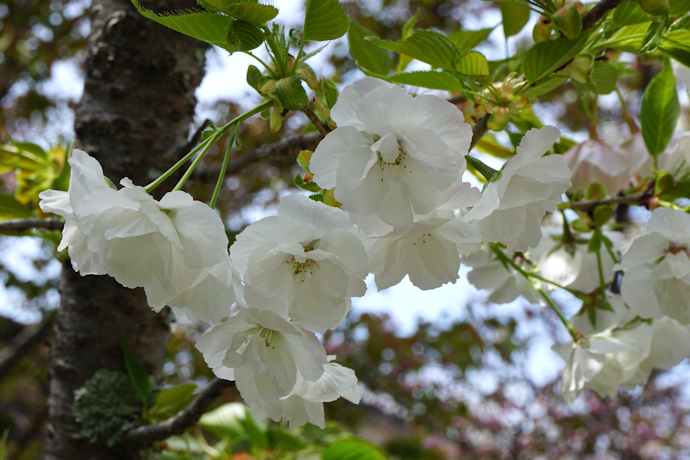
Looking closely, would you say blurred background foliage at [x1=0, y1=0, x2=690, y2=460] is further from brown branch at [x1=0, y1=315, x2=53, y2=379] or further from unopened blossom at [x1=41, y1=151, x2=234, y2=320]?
unopened blossom at [x1=41, y1=151, x2=234, y2=320]

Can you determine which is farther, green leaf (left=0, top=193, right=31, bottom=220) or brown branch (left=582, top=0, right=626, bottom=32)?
green leaf (left=0, top=193, right=31, bottom=220)

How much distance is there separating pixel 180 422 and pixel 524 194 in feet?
1.70

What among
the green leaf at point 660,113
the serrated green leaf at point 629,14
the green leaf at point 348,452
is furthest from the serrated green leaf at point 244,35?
the green leaf at point 348,452

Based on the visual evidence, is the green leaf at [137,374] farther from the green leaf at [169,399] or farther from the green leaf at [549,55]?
the green leaf at [549,55]

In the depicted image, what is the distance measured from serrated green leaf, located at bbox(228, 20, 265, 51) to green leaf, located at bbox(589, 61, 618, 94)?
0.35 metres

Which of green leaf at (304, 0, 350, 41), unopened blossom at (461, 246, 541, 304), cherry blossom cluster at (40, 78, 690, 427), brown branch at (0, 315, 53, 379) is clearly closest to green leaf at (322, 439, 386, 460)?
unopened blossom at (461, 246, 541, 304)

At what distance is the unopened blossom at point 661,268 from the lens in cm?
53

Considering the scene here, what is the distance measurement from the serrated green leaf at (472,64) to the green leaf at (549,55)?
4cm

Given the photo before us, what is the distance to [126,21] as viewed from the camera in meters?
0.83

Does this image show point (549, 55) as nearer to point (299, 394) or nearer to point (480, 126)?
point (480, 126)

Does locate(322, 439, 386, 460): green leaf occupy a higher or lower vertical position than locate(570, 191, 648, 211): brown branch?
lower

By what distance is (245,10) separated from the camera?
41 cm

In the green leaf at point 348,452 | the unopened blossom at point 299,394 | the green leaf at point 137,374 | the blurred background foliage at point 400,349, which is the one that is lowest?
the blurred background foliage at point 400,349

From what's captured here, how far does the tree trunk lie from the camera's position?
817 millimetres
